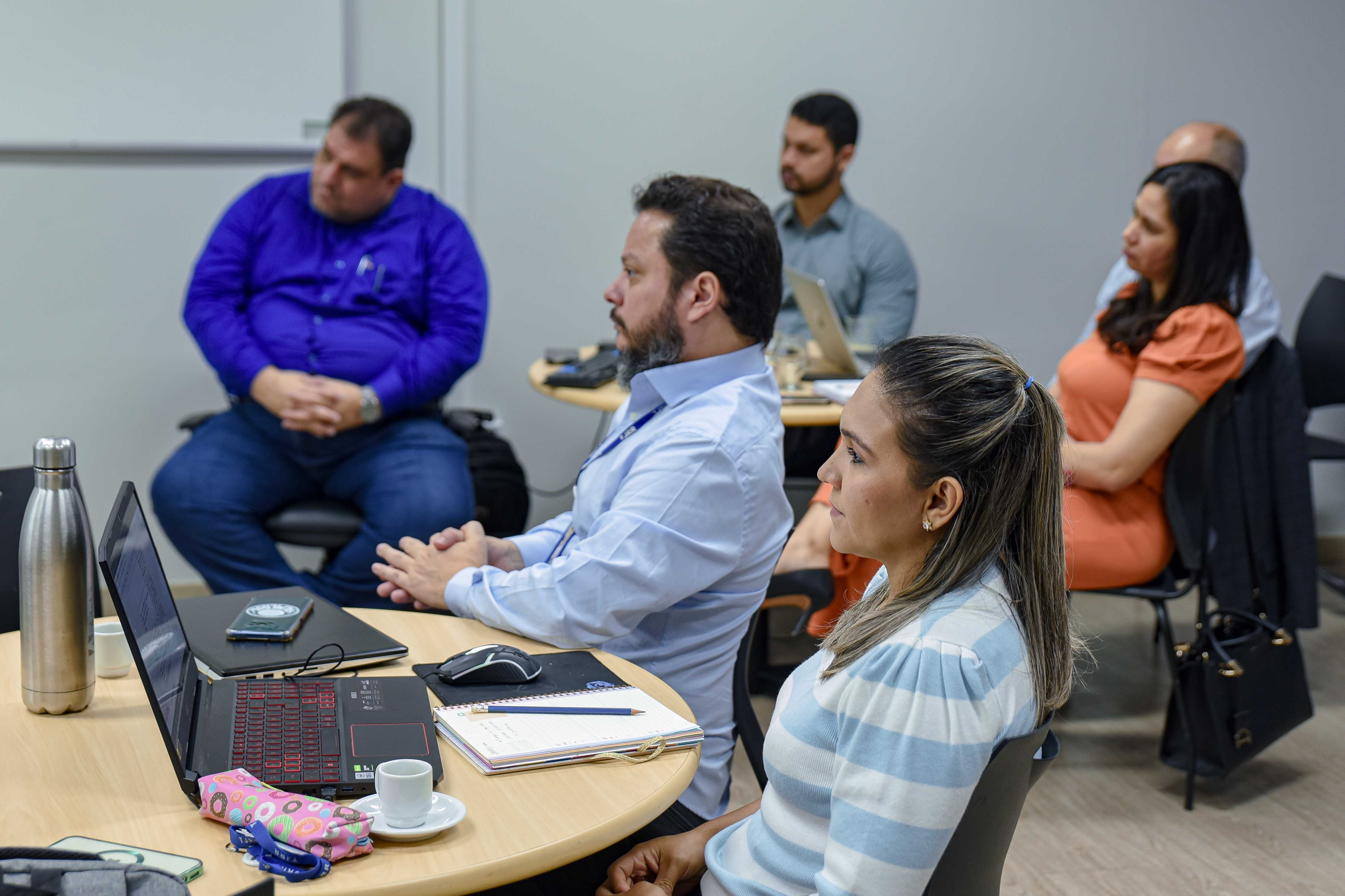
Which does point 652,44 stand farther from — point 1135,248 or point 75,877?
point 75,877

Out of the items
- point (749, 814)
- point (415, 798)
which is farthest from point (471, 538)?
point (415, 798)

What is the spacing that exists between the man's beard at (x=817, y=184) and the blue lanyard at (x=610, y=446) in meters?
2.20

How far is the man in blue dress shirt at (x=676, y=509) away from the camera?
1.59m

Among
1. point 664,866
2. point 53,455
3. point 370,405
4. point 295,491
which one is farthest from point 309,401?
point 664,866

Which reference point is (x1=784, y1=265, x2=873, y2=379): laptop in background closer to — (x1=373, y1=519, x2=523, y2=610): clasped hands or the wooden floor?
the wooden floor

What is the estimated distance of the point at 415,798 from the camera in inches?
40.6

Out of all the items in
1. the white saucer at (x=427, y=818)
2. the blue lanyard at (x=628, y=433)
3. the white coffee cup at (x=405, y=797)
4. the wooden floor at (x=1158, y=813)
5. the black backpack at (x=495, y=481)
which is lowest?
the wooden floor at (x=1158, y=813)

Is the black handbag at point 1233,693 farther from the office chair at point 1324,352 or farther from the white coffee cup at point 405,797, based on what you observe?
the white coffee cup at point 405,797

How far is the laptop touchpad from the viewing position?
1.17 metres

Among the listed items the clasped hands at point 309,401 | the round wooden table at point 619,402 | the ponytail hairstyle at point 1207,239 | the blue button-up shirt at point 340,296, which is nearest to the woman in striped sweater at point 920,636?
the round wooden table at point 619,402

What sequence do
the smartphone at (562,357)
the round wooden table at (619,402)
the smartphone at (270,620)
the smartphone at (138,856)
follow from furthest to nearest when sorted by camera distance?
1. the smartphone at (562,357)
2. the round wooden table at (619,402)
3. the smartphone at (270,620)
4. the smartphone at (138,856)

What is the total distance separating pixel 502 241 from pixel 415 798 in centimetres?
316

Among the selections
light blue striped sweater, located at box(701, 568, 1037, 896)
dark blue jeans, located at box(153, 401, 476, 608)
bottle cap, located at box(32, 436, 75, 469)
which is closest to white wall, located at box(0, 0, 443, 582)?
dark blue jeans, located at box(153, 401, 476, 608)

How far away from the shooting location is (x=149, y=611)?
1.14m
